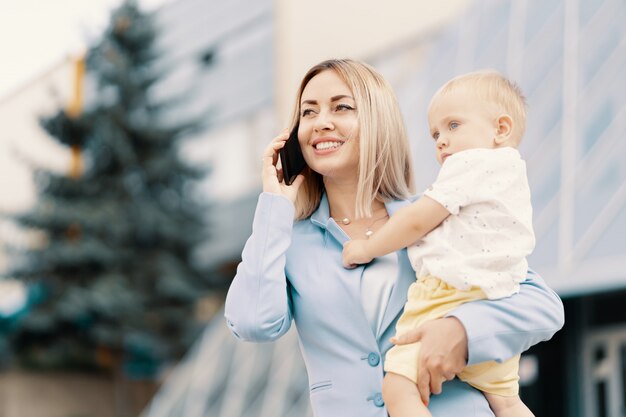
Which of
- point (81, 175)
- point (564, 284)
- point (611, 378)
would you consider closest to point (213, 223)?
point (81, 175)

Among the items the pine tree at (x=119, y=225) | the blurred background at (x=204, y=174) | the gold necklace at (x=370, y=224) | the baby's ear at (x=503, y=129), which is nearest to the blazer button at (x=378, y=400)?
the gold necklace at (x=370, y=224)

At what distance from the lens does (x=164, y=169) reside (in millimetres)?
21422

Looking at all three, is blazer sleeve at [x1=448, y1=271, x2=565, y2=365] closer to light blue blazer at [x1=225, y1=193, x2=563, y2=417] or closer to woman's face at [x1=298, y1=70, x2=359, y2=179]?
light blue blazer at [x1=225, y1=193, x2=563, y2=417]

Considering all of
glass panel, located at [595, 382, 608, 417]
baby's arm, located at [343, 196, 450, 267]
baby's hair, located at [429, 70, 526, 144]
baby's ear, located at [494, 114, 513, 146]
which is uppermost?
baby's hair, located at [429, 70, 526, 144]

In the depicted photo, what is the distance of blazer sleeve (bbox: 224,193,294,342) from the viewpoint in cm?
249

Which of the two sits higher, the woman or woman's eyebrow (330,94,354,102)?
woman's eyebrow (330,94,354,102)

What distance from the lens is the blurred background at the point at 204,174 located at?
11828 millimetres

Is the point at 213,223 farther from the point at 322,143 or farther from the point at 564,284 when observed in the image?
the point at 322,143

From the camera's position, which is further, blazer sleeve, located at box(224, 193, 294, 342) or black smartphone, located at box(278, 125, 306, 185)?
black smartphone, located at box(278, 125, 306, 185)

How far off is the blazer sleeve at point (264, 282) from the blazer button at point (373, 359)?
252 millimetres

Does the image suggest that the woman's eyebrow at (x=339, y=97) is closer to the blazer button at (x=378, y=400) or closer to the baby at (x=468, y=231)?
the baby at (x=468, y=231)

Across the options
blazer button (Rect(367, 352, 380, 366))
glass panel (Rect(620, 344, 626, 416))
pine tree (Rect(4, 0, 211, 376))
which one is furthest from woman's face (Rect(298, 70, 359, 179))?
pine tree (Rect(4, 0, 211, 376))

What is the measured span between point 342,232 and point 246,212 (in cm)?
2132

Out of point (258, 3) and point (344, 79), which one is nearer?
point (344, 79)
